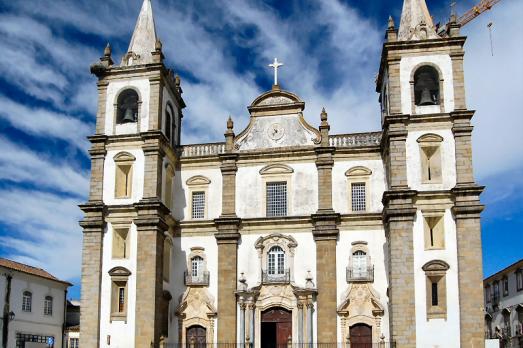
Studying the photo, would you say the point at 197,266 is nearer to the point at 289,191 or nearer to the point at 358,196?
the point at 289,191

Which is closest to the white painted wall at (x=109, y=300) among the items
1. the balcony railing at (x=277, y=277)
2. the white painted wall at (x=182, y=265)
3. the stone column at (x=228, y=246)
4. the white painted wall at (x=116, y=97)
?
the white painted wall at (x=182, y=265)

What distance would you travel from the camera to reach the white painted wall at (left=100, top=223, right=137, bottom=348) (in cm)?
2948

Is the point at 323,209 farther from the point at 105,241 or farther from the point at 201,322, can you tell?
the point at 105,241

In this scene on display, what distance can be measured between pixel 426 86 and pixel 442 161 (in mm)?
4091

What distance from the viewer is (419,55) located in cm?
3092

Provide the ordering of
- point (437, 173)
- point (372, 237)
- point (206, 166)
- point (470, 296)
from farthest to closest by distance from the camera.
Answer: point (206, 166), point (372, 237), point (437, 173), point (470, 296)

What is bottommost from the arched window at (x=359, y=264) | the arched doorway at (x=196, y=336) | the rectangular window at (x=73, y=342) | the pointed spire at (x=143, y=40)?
the rectangular window at (x=73, y=342)

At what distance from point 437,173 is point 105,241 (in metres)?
15.3

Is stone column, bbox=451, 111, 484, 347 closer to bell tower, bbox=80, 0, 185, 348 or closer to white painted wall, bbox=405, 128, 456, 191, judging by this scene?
white painted wall, bbox=405, 128, 456, 191

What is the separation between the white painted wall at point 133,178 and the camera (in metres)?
31.4

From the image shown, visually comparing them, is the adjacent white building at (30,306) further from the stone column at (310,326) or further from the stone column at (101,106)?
the stone column at (310,326)

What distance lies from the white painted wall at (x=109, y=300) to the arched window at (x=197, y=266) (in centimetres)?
336

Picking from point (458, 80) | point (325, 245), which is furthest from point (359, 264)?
point (458, 80)

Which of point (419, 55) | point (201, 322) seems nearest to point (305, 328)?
point (201, 322)
